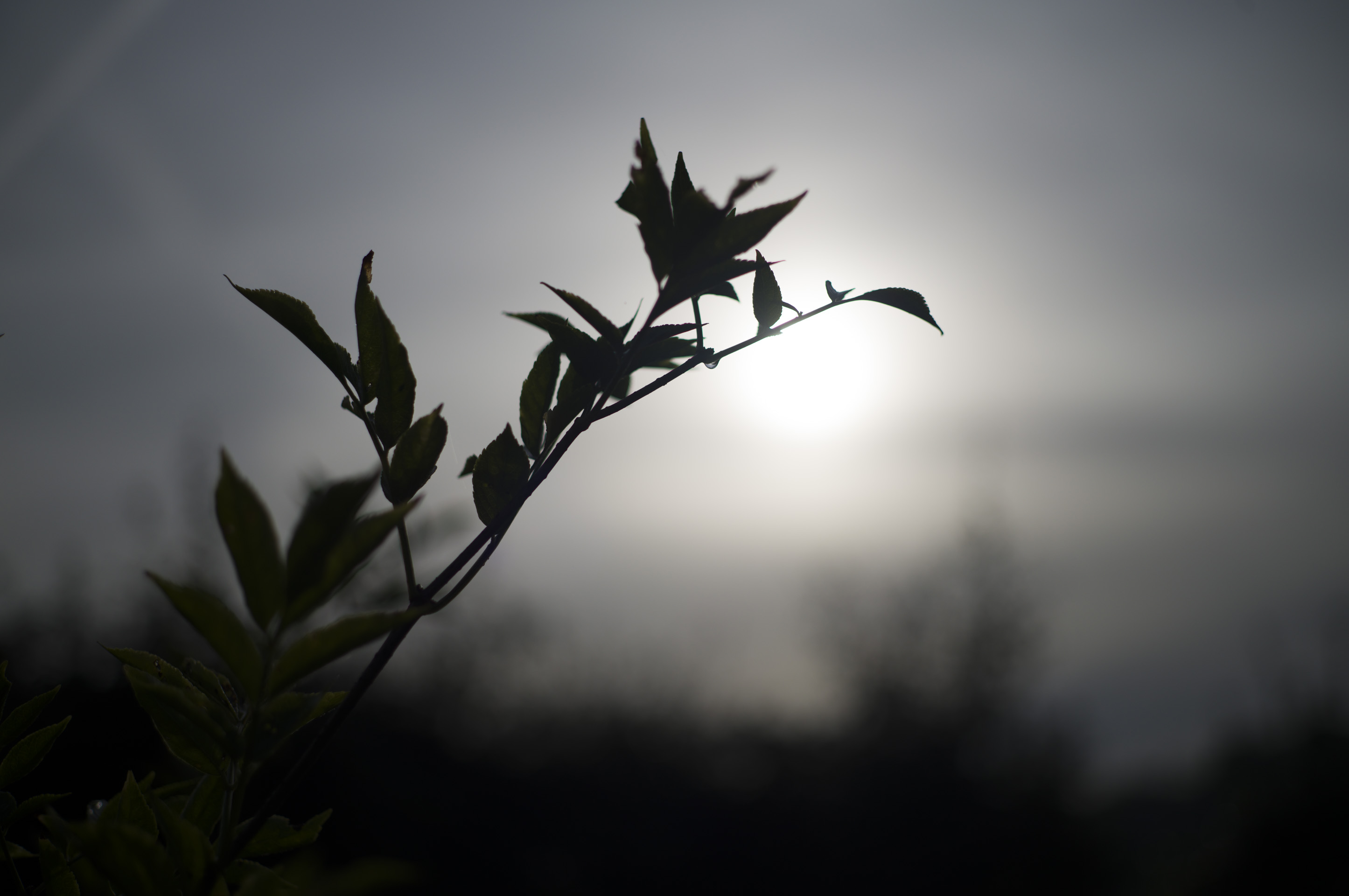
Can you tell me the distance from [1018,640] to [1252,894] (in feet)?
15.7

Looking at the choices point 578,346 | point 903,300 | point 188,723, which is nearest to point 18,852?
point 188,723

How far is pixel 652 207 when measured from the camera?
0.55m

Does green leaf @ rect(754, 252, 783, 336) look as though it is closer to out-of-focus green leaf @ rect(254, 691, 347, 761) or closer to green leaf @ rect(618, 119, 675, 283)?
green leaf @ rect(618, 119, 675, 283)

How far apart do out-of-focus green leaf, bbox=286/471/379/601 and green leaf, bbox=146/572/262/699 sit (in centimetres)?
5

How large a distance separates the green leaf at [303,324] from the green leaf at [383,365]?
0.06 ft

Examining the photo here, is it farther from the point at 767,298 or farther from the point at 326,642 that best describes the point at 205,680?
the point at 767,298

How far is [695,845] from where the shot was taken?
7.94m

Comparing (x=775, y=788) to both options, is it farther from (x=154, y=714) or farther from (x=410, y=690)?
(x=154, y=714)

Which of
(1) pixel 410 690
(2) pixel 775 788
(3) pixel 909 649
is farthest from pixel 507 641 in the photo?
(3) pixel 909 649

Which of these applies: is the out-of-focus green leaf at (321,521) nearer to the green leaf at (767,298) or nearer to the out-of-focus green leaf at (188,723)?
the out-of-focus green leaf at (188,723)

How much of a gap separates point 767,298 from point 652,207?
6.4 inches

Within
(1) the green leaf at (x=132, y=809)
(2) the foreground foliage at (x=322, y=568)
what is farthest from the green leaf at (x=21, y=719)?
(1) the green leaf at (x=132, y=809)

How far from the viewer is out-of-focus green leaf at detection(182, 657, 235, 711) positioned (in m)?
0.56

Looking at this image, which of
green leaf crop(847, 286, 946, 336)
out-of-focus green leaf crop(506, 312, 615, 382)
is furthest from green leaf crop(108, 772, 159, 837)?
green leaf crop(847, 286, 946, 336)
